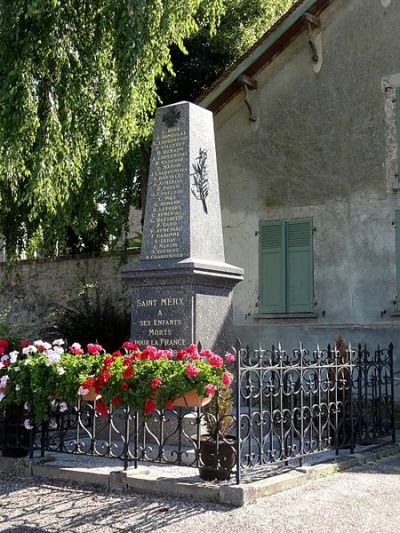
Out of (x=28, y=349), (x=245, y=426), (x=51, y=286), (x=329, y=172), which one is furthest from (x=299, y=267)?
(x=51, y=286)

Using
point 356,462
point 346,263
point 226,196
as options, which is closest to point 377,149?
Answer: point 346,263

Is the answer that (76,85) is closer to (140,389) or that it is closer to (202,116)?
(202,116)

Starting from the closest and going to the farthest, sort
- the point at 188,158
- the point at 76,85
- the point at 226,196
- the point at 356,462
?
the point at 356,462 < the point at 188,158 < the point at 76,85 < the point at 226,196

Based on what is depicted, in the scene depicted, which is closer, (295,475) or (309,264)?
(295,475)

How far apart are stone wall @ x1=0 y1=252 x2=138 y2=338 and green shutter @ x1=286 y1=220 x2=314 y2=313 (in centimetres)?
443

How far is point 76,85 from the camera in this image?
8.76 metres

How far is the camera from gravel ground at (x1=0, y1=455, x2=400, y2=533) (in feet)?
15.9

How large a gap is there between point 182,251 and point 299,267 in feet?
15.3

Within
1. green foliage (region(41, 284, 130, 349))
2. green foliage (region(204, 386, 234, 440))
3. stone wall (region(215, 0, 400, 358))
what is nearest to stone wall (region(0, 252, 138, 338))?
green foliage (region(41, 284, 130, 349))

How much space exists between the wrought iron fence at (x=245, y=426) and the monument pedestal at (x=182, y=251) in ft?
2.92

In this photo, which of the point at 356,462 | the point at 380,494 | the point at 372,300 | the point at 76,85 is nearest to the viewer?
the point at 380,494

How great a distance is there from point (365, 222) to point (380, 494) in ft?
21.0

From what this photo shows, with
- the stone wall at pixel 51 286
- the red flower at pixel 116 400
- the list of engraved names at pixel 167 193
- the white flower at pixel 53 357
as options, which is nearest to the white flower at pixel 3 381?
the white flower at pixel 53 357

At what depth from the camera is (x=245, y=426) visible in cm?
701
